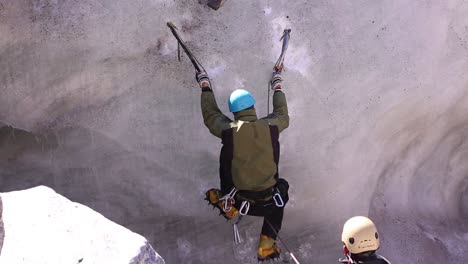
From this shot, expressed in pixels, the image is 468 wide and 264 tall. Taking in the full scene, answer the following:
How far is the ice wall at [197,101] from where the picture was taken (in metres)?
4.84

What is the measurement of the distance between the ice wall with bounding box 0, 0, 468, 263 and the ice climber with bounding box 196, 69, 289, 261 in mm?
607

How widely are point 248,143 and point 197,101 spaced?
108cm

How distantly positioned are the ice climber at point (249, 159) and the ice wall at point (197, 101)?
607 millimetres

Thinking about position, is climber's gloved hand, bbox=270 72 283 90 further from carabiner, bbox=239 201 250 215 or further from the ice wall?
carabiner, bbox=239 201 250 215

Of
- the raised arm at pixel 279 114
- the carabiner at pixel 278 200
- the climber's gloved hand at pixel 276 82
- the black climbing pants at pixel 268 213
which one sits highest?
the climber's gloved hand at pixel 276 82

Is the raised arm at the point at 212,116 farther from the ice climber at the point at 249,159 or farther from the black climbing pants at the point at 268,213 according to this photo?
the black climbing pants at the point at 268,213

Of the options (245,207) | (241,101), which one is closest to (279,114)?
(241,101)

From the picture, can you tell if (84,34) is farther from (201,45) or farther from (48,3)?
(201,45)

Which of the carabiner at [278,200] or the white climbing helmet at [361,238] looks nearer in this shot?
the white climbing helmet at [361,238]

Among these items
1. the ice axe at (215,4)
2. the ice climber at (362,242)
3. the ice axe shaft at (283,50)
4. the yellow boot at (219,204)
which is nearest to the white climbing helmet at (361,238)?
the ice climber at (362,242)

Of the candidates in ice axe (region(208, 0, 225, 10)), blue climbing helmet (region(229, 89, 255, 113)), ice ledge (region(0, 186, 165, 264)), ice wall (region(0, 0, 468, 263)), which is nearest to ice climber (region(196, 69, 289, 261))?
blue climbing helmet (region(229, 89, 255, 113))

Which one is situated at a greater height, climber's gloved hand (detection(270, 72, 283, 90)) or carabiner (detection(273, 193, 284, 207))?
climber's gloved hand (detection(270, 72, 283, 90))

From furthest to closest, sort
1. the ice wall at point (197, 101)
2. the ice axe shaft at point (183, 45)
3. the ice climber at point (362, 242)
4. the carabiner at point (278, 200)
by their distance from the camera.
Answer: the ice wall at point (197, 101) < the ice axe shaft at point (183, 45) < the carabiner at point (278, 200) < the ice climber at point (362, 242)

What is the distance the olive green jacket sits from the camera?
404 cm
